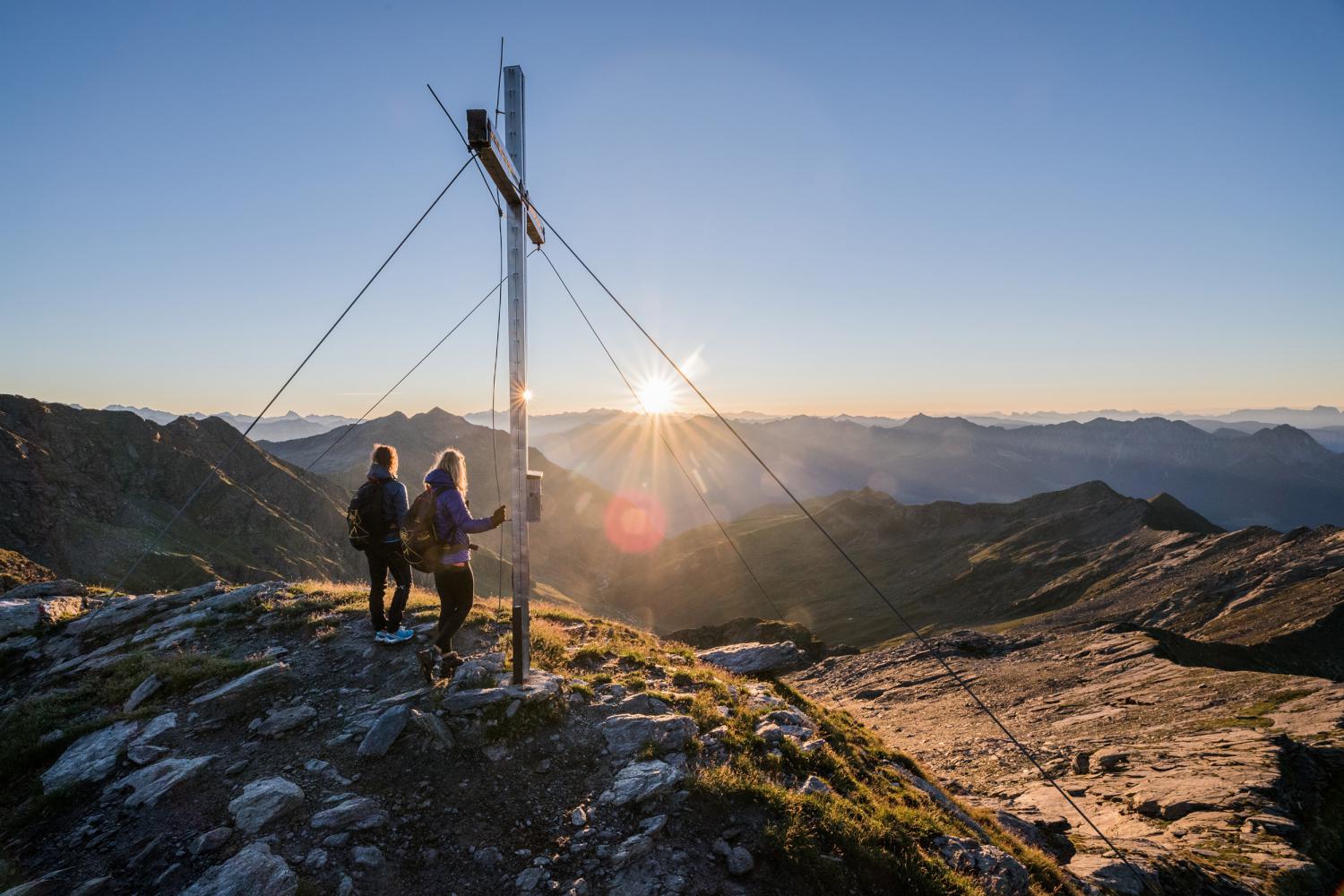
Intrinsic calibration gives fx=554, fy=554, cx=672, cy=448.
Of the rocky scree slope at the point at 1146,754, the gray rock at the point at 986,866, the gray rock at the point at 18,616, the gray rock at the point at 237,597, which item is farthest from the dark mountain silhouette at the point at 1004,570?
the gray rock at the point at 18,616

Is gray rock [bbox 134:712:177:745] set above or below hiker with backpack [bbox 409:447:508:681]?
below

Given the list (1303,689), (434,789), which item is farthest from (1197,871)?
(1303,689)

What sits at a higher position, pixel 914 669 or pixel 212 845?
pixel 212 845

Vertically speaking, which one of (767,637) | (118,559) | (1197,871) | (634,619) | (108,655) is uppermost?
(108,655)

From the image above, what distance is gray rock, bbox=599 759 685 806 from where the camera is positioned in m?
7.54

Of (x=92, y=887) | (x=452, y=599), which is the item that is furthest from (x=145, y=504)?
(x=92, y=887)

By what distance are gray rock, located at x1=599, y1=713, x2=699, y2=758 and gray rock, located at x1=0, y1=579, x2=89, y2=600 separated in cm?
1864

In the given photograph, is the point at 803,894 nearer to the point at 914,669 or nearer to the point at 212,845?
the point at 212,845

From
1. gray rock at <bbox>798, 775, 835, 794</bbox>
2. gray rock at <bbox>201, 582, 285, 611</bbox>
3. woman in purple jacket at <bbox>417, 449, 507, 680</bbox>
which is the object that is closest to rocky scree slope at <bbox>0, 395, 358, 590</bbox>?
gray rock at <bbox>201, 582, 285, 611</bbox>

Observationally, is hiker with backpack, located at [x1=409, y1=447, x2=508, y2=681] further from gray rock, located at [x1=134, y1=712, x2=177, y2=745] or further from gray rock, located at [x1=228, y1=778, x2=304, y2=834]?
gray rock, located at [x1=134, y1=712, x2=177, y2=745]

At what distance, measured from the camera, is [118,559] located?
70312 millimetres

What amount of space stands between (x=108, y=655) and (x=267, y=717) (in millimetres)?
6871

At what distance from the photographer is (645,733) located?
29.3 ft

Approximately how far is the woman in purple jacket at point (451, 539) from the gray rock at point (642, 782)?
3.62 meters
